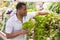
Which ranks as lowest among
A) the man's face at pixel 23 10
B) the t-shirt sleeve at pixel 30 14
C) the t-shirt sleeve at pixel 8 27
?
the t-shirt sleeve at pixel 8 27

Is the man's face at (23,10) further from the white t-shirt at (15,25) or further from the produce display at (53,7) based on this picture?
the produce display at (53,7)

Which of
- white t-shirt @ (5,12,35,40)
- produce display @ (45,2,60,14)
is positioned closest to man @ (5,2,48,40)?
white t-shirt @ (5,12,35,40)

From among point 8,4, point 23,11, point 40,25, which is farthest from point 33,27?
point 8,4

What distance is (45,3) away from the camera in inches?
57.7

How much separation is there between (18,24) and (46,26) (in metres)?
0.26

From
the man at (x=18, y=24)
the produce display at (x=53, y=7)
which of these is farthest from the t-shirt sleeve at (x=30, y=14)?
the produce display at (x=53, y=7)

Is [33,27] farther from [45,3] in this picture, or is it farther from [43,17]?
[45,3]

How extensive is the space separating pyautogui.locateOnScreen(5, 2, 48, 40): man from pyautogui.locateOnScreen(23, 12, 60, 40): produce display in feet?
0.17

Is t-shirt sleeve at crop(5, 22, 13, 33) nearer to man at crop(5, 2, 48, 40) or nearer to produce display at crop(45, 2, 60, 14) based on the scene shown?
man at crop(5, 2, 48, 40)

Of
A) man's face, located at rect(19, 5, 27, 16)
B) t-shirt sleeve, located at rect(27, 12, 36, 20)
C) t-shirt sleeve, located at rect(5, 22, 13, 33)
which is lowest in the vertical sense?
t-shirt sleeve, located at rect(5, 22, 13, 33)

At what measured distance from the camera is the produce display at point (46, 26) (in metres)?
1.45

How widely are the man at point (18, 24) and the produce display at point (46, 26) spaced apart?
0.17 ft

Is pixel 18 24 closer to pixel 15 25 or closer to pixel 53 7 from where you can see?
pixel 15 25

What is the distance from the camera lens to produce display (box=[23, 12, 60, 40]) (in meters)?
1.45
